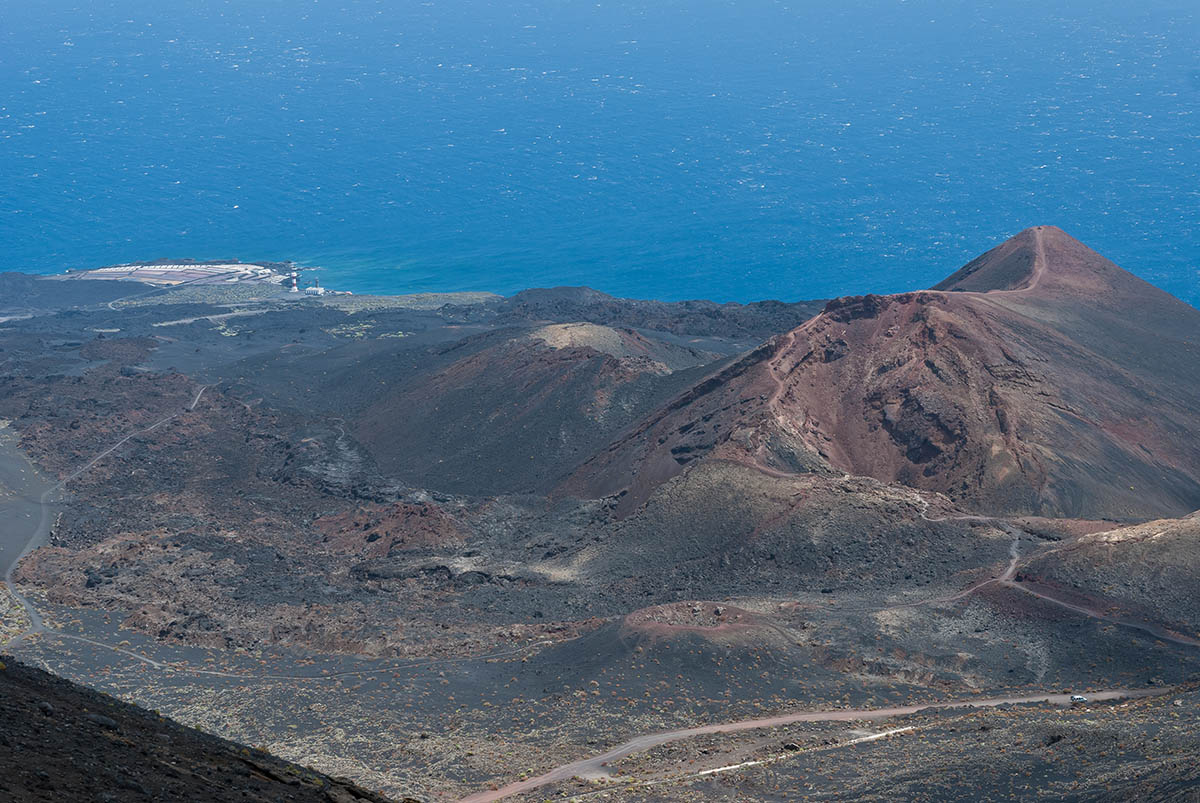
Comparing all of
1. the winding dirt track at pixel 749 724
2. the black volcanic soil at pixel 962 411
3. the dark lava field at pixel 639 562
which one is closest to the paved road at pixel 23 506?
the dark lava field at pixel 639 562

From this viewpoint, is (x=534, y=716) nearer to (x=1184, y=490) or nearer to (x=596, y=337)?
(x=1184, y=490)

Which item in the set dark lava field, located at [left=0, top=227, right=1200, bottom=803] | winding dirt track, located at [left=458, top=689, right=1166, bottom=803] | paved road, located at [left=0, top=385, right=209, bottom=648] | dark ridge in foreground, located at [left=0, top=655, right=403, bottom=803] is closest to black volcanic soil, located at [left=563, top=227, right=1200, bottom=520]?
dark lava field, located at [left=0, top=227, right=1200, bottom=803]

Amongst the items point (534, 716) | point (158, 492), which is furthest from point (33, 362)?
point (534, 716)

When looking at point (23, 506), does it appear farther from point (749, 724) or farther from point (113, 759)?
point (113, 759)

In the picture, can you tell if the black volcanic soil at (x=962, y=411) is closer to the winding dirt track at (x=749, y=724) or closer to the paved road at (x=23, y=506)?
the winding dirt track at (x=749, y=724)

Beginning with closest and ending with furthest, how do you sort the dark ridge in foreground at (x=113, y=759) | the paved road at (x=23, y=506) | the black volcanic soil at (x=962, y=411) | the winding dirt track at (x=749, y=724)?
the dark ridge in foreground at (x=113, y=759), the winding dirt track at (x=749, y=724), the paved road at (x=23, y=506), the black volcanic soil at (x=962, y=411)

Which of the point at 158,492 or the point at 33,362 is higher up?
the point at 33,362
